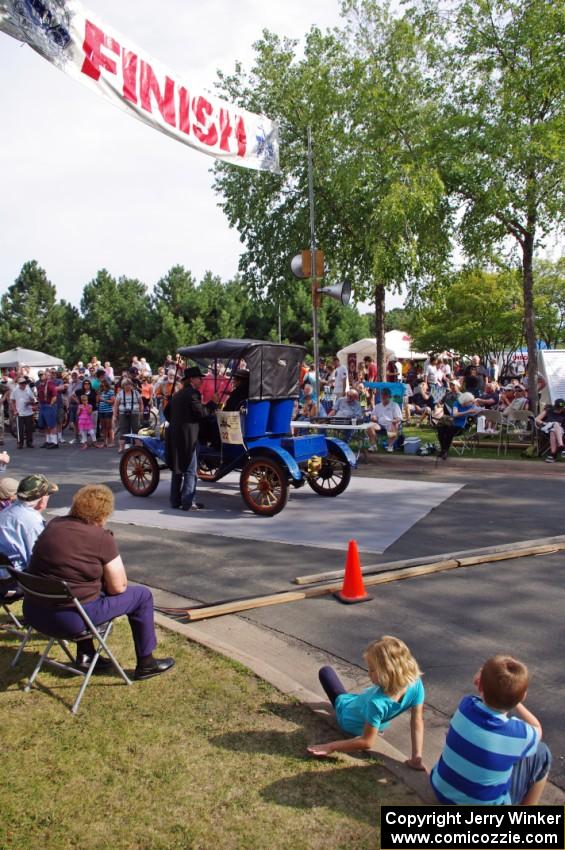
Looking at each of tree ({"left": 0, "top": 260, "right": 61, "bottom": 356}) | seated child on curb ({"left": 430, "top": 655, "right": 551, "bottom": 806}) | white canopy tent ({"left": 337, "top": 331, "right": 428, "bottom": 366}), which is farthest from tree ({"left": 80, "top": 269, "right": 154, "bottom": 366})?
seated child on curb ({"left": 430, "top": 655, "right": 551, "bottom": 806})

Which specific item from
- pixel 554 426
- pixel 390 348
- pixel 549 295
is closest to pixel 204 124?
pixel 554 426

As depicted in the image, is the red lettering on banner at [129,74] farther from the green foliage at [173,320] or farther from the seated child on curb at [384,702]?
the green foliage at [173,320]

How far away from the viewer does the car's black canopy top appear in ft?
33.6

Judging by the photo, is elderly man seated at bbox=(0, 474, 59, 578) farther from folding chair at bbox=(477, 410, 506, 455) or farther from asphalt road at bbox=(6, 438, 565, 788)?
folding chair at bbox=(477, 410, 506, 455)

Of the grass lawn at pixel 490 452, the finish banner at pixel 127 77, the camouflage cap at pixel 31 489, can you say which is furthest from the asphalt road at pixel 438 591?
the finish banner at pixel 127 77

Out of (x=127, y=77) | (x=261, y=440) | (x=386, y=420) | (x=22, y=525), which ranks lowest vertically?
(x=22, y=525)

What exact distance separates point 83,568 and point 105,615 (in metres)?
Answer: 0.33

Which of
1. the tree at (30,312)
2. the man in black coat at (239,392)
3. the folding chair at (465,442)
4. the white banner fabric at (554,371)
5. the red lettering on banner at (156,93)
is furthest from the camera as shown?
the tree at (30,312)

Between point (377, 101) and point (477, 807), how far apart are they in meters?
15.8

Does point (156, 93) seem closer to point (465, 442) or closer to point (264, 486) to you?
point (264, 486)

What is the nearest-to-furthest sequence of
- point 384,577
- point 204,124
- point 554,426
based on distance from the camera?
point 384,577 < point 204,124 < point 554,426

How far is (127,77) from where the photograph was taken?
7.02 metres

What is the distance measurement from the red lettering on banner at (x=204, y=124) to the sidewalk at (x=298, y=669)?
16.6 ft

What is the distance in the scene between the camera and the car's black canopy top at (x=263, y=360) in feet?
33.6
